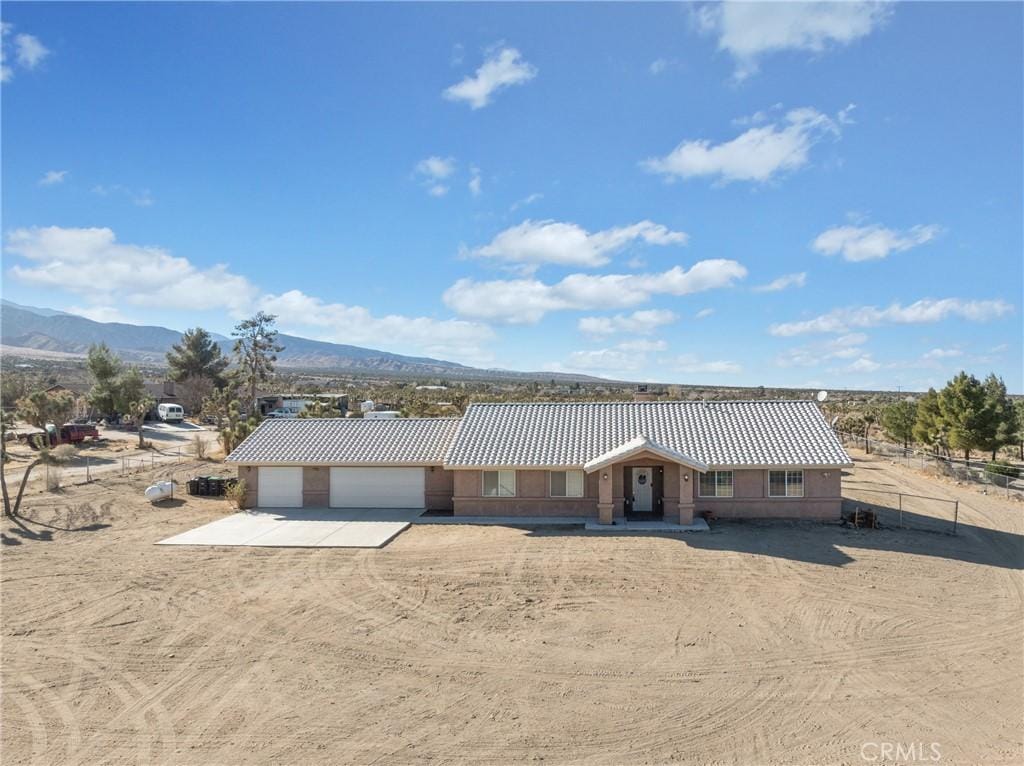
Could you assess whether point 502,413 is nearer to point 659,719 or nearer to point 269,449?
point 269,449

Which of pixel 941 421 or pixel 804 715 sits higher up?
pixel 941 421

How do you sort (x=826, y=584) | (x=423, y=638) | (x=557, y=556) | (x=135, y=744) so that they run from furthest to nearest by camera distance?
(x=557, y=556) < (x=826, y=584) < (x=423, y=638) < (x=135, y=744)

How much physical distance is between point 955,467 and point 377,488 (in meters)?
30.6

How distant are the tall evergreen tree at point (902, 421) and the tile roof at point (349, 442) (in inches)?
1352

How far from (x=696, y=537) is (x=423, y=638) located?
10.9m

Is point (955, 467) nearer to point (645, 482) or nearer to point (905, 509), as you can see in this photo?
point (905, 509)

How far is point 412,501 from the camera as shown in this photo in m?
25.8

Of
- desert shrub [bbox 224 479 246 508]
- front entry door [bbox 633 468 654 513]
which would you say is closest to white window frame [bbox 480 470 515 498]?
front entry door [bbox 633 468 654 513]

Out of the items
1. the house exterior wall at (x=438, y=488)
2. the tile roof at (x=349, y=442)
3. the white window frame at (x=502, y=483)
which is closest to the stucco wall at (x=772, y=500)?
the white window frame at (x=502, y=483)

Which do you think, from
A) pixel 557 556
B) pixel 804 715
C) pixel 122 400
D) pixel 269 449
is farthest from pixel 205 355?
pixel 804 715

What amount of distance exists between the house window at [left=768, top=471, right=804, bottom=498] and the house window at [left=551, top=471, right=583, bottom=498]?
699cm

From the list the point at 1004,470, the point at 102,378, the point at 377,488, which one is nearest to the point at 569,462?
the point at 377,488

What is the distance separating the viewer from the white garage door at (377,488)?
2583 cm

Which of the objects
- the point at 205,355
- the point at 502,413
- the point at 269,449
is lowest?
the point at 269,449
